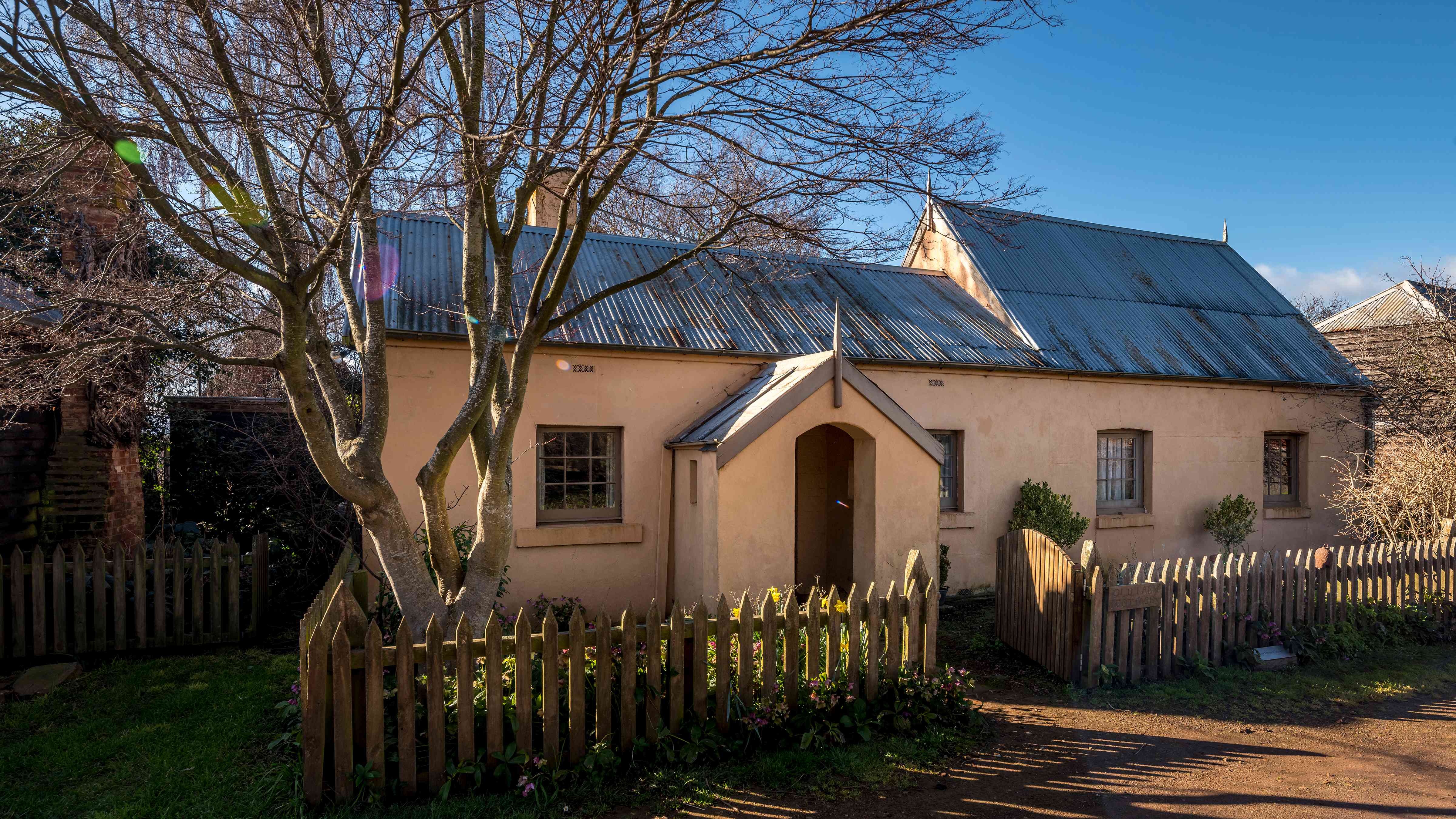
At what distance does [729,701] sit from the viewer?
5684mm

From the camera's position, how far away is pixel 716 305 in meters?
11.7

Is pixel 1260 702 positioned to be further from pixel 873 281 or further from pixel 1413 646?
pixel 873 281

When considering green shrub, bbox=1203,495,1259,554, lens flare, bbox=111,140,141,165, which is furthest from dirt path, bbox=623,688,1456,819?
green shrub, bbox=1203,495,1259,554

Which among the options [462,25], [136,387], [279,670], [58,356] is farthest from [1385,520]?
[136,387]

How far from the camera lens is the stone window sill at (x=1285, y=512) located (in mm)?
14031

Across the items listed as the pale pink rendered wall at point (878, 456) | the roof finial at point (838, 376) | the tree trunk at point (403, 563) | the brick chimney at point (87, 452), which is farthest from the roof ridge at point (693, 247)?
the tree trunk at point (403, 563)

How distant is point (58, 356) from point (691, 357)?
21.0ft

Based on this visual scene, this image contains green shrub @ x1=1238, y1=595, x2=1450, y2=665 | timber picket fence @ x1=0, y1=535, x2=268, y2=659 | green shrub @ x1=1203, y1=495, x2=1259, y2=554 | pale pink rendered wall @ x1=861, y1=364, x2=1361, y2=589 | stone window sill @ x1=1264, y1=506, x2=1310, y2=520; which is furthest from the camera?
stone window sill @ x1=1264, y1=506, x2=1310, y2=520

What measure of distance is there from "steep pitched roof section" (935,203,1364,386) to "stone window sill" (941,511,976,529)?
2844 millimetres

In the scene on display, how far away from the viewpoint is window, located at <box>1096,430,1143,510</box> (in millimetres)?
13234

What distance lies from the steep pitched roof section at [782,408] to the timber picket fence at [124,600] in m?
5.18

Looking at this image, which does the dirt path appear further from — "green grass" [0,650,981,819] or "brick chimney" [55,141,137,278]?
"brick chimney" [55,141,137,278]

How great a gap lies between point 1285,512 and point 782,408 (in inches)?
444

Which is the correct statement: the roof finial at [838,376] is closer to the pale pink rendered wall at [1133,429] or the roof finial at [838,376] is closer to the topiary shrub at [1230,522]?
the pale pink rendered wall at [1133,429]
